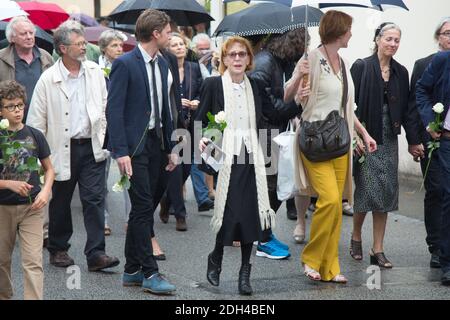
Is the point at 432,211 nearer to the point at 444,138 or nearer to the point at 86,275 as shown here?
the point at 444,138

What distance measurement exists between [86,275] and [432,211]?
10.5 feet

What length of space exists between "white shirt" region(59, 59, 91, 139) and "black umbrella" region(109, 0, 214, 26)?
3.82 meters

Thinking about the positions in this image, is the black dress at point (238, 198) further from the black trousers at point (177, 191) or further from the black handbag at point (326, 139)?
the black trousers at point (177, 191)

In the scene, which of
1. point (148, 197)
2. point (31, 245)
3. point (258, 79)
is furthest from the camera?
point (258, 79)

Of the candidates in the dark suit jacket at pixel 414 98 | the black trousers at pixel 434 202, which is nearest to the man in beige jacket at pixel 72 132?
the dark suit jacket at pixel 414 98

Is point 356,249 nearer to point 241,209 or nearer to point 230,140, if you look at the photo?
point 241,209

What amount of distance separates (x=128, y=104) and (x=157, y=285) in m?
1.42

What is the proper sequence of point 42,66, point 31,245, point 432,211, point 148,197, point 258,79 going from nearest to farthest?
point 31,245 → point 148,197 → point 258,79 → point 432,211 → point 42,66

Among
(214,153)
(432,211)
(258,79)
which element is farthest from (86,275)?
(432,211)

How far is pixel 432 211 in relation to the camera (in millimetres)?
9555

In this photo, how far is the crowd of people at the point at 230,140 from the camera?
25.1 feet

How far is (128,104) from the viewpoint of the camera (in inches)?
321

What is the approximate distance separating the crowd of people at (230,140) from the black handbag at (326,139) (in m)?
0.01
